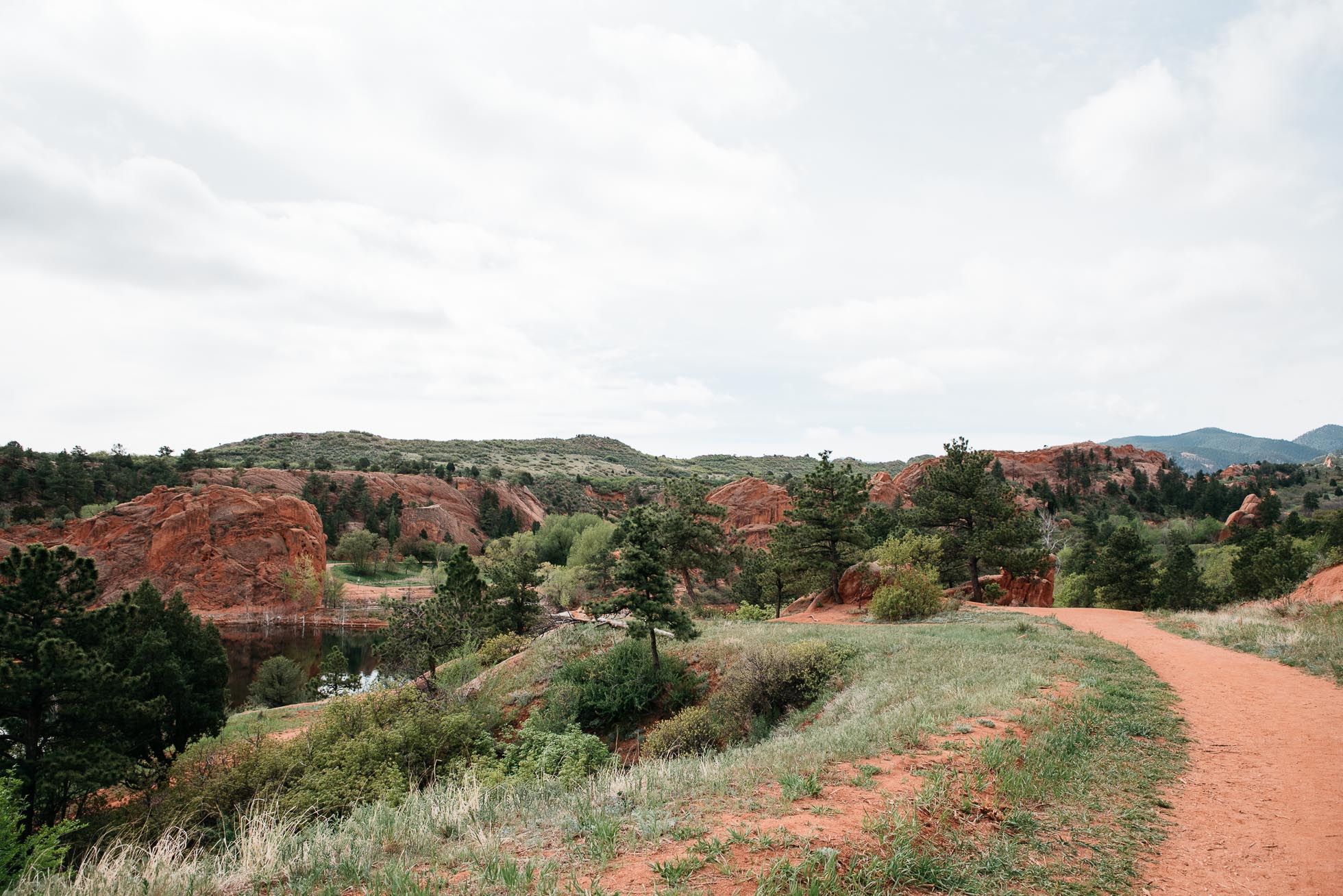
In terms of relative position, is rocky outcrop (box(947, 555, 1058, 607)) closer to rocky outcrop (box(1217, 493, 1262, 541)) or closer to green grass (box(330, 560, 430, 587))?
rocky outcrop (box(1217, 493, 1262, 541))

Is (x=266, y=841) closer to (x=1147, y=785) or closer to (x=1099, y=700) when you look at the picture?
(x=1147, y=785)

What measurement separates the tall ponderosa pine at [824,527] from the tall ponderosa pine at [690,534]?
4.06 meters

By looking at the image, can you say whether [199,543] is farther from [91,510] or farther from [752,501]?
[752,501]

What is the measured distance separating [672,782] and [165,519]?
79338 mm

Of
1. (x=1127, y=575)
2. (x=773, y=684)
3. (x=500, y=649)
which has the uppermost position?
(x=773, y=684)

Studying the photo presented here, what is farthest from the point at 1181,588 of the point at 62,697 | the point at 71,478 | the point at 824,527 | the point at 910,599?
the point at 71,478

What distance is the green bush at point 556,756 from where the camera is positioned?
1134 centimetres

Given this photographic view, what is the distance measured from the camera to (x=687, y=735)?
1316 centimetres

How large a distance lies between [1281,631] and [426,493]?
295ft

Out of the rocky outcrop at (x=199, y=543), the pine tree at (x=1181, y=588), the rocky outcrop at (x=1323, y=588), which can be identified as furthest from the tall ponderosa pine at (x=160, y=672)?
the rocky outcrop at (x=199, y=543)

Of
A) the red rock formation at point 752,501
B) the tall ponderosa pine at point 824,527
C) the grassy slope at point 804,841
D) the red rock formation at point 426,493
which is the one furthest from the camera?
the red rock formation at point 752,501

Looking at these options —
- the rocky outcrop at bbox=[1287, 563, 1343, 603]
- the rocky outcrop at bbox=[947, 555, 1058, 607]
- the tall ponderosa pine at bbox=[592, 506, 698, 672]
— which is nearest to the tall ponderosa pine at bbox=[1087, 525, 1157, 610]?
the rocky outcrop at bbox=[947, 555, 1058, 607]

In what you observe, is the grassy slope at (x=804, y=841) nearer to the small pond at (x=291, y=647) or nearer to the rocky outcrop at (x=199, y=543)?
the small pond at (x=291, y=647)

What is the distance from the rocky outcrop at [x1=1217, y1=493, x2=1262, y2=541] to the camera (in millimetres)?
62031
